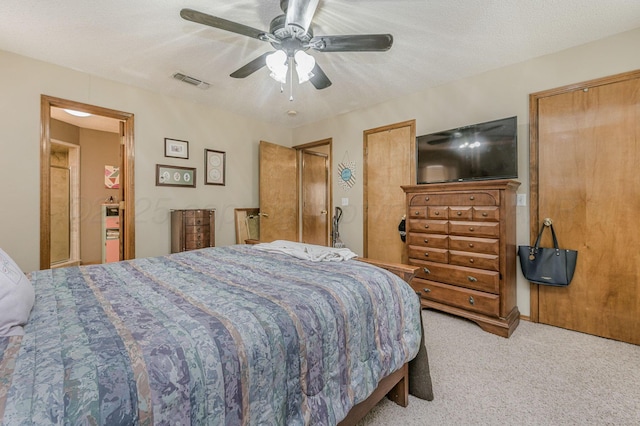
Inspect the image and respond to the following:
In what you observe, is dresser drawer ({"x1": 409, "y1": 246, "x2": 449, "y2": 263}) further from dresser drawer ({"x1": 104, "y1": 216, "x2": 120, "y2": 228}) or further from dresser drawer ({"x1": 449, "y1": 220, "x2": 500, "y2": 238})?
dresser drawer ({"x1": 104, "y1": 216, "x2": 120, "y2": 228})

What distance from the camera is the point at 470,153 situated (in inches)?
112

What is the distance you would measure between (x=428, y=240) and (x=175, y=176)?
Answer: 325 centimetres

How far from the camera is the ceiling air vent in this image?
302cm

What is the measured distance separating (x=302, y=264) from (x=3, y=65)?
11.2 ft

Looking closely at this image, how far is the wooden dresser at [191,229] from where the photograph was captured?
3436mm

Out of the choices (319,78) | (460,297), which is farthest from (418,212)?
(319,78)

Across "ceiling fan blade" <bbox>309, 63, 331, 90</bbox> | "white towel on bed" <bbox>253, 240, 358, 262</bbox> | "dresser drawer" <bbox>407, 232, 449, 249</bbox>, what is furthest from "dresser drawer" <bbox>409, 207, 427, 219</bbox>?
"ceiling fan blade" <bbox>309, 63, 331, 90</bbox>

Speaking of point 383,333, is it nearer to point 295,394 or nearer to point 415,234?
point 295,394

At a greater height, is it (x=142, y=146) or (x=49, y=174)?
(x=142, y=146)

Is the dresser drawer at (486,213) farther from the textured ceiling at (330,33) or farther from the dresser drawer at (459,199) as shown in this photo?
the textured ceiling at (330,33)

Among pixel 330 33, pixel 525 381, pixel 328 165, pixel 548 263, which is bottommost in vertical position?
pixel 525 381

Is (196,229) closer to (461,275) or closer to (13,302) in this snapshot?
(13,302)

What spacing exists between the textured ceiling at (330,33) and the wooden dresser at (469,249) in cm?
125

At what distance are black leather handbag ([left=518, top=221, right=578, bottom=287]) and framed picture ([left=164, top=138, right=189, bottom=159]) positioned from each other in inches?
161
